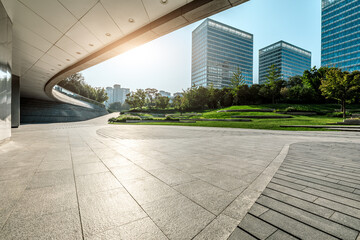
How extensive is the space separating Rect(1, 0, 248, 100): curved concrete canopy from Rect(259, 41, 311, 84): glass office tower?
129077 millimetres

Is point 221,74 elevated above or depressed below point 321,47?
below

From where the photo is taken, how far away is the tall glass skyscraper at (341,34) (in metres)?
76.1

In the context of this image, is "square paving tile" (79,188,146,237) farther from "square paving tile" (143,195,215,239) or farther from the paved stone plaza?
"square paving tile" (143,195,215,239)

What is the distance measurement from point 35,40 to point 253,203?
12.0m

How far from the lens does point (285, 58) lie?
120 meters

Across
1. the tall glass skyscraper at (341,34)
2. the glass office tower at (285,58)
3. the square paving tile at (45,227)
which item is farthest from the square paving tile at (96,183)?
the glass office tower at (285,58)

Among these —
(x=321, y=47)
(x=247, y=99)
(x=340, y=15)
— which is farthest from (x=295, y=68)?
(x=247, y=99)

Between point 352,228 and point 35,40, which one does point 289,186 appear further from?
point 35,40

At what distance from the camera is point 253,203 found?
226 centimetres

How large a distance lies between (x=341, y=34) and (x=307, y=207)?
124 m

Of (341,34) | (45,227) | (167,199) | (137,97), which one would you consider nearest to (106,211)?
(45,227)

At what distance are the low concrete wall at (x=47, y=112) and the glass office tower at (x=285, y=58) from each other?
405 feet

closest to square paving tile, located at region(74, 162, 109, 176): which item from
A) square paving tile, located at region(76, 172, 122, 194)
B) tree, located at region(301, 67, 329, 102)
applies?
square paving tile, located at region(76, 172, 122, 194)

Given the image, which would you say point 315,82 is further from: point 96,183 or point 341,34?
point 341,34
